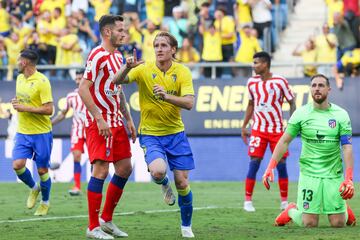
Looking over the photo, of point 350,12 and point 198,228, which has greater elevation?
point 350,12

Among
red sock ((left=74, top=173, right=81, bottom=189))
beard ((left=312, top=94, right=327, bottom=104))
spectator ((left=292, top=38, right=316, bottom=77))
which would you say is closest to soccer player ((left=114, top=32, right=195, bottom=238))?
beard ((left=312, top=94, right=327, bottom=104))

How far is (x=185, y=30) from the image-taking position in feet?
87.5

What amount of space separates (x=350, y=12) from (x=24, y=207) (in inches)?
412

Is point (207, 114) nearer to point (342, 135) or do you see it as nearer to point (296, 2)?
point (296, 2)

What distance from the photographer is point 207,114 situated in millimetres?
25297

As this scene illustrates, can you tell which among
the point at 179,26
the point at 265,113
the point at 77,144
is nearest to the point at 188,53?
the point at 179,26

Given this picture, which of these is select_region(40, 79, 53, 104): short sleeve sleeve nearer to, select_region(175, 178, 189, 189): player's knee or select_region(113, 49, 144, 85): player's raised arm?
select_region(113, 49, 144, 85): player's raised arm

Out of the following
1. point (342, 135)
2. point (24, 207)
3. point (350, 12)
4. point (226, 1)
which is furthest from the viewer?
point (226, 1)

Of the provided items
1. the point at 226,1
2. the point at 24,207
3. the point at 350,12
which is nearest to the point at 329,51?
the point at 350,12

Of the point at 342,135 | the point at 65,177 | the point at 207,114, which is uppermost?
the point at 342,135

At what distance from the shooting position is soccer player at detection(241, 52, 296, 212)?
16828 mm

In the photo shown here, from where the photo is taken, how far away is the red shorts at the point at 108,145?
39.5 feet

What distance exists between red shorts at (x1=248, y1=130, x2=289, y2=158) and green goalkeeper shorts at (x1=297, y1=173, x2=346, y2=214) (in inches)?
138

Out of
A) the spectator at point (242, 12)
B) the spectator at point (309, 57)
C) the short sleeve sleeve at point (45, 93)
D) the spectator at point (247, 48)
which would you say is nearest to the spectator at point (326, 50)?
the spectator at point (309, 57)
